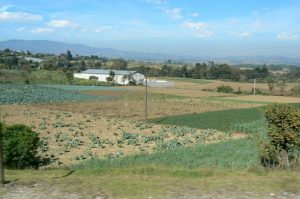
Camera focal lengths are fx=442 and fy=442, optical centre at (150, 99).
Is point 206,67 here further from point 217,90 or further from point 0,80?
point 0,80

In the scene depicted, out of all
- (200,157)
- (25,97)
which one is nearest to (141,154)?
(200,157)

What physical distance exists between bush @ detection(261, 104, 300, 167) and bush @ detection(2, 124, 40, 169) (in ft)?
22.1

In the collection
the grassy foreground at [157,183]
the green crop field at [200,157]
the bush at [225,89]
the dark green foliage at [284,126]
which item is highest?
the dark green foliage at [284,126]

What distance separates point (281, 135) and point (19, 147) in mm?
7339

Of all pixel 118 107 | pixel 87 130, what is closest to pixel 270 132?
pixel 87 130

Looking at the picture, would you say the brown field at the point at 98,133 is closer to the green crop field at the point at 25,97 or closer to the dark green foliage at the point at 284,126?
the green crop field at the point at 25,97

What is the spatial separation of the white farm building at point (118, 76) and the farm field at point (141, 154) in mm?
39406

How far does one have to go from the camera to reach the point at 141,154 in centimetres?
1858

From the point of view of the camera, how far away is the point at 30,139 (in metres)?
13.3

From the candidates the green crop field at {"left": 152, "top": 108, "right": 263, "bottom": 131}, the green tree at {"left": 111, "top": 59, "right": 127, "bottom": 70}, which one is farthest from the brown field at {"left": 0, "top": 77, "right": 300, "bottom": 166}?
the green tree at {"left": 111, "top": 59, "right": 127, "bottom": 70}

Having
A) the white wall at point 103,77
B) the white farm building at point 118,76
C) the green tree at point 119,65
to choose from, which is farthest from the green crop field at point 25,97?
the green tree at point 119,65

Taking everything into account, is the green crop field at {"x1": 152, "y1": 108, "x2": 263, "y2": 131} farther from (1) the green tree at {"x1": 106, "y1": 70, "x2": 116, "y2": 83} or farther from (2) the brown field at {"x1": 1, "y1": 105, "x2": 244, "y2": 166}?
(1) the green tree at {"x1": 106, "y1": 70, "x2": 116, "y2": 83}

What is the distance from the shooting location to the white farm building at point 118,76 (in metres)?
97.9

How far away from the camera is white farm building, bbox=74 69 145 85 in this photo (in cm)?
9794
